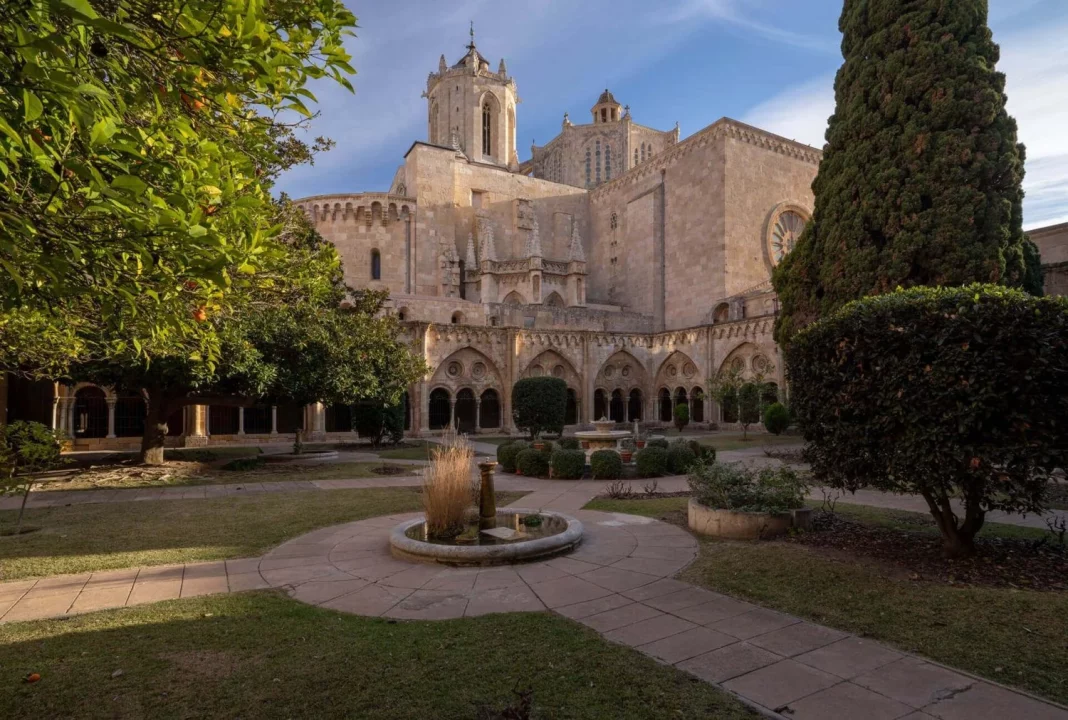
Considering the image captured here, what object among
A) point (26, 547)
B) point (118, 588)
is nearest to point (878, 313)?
point (118, 588)

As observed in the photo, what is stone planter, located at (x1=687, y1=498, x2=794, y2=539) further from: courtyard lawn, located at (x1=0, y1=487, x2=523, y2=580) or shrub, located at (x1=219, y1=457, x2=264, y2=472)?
shrub, located at (x1=219, y1=457, x2=264, y2=472)

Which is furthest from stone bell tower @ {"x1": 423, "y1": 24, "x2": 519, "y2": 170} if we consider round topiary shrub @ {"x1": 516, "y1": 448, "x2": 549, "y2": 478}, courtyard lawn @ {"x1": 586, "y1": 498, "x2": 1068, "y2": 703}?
courtyard lawn @ {"x1": 586, "y1": 498, "x2": 1068, "y2": 703}

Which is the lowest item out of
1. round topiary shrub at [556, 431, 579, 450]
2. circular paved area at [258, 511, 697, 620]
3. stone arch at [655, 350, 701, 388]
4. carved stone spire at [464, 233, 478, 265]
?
circular paved area at [258, 511, 697, 620]

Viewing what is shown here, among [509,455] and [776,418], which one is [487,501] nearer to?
[509,455]

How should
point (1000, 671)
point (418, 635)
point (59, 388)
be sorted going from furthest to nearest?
point (59, 388) → point (418, 635) → point (1000, 671)

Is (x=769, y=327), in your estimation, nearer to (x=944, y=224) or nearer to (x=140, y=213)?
(x=944, y=224)

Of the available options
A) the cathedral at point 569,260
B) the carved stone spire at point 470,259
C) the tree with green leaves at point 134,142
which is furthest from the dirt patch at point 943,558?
the carved stone spire at point 470,259

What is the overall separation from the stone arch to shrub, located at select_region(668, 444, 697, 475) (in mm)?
18177

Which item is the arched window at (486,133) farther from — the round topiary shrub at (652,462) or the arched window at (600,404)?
the round topiary shrub at (652,462)

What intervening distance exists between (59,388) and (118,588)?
19.9m

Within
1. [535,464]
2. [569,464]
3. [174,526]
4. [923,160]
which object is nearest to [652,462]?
[569,464]

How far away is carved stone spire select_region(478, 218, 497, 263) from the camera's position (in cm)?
3728

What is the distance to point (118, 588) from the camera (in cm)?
497

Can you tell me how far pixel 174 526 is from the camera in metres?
7.57
